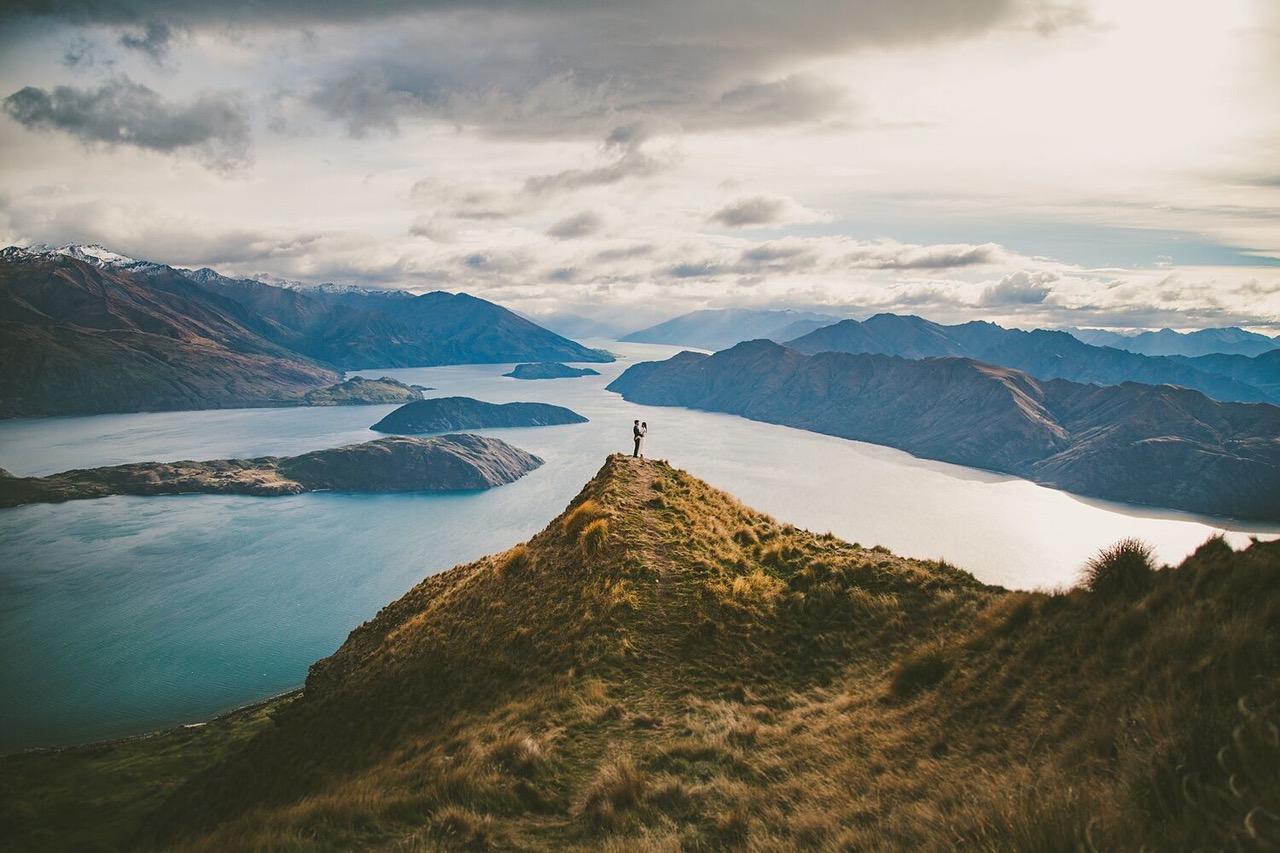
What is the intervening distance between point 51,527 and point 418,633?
236563 mm

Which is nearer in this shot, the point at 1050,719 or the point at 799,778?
the point at 1050,719

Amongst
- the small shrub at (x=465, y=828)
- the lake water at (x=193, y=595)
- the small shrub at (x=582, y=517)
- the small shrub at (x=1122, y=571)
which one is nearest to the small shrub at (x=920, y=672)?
the small shrub at (x=1122, y=571)

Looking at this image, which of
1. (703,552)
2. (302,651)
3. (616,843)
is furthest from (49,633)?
(616,843)

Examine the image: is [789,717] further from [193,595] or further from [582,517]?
[193,595]

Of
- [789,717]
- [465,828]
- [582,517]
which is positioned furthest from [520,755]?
[582,517]

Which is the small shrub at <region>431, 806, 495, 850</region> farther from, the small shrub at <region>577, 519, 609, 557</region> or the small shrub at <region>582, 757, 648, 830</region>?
the small shrub at <region>577, 519, 609, 557</region>

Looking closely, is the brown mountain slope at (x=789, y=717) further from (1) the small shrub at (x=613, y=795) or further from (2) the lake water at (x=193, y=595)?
(2) the lake water at (x=193, y=595)

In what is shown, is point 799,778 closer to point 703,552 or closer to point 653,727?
point 653,727

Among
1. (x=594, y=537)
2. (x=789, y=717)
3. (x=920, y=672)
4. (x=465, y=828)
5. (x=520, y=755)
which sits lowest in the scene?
(x=789, y=717)

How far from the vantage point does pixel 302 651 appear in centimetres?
11488

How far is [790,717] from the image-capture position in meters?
13.4

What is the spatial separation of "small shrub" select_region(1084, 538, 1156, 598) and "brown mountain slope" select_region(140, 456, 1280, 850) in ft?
0.64

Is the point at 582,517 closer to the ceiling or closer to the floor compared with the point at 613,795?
closer to the ceiling

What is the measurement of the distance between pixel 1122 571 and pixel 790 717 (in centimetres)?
718
